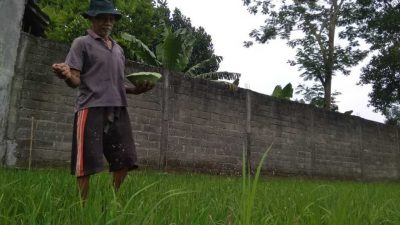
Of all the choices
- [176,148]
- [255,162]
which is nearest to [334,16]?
[255,162]

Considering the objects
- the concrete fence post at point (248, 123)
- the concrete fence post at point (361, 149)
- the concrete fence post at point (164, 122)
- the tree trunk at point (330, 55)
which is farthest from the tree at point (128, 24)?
the concrete fence post at point (164, 122)

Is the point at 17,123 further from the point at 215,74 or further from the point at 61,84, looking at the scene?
the point at 215,74

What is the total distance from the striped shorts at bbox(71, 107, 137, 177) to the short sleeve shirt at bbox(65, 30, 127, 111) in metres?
0.06

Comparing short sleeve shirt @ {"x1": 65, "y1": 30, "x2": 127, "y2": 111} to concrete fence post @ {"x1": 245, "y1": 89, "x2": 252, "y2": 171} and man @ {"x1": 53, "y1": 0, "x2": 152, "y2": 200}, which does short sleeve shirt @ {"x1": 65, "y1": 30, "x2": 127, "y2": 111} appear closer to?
man @ {"x1": 53, "y1": 0, "x2": 152, "y2": 200}

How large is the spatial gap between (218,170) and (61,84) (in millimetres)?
3816

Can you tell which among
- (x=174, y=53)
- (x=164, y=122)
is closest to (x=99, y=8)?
(x=164, y=122)

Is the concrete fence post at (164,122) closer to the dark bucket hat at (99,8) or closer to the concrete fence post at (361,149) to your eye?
the dark bucket hat at (99,8)

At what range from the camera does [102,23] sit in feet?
9.56

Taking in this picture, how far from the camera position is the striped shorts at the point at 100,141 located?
8.74 ft

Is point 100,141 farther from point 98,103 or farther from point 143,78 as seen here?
point 143,78

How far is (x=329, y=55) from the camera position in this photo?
17125mm

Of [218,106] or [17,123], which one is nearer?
[17,123]

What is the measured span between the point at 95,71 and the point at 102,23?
33cm

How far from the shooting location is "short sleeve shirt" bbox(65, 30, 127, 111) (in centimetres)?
279
